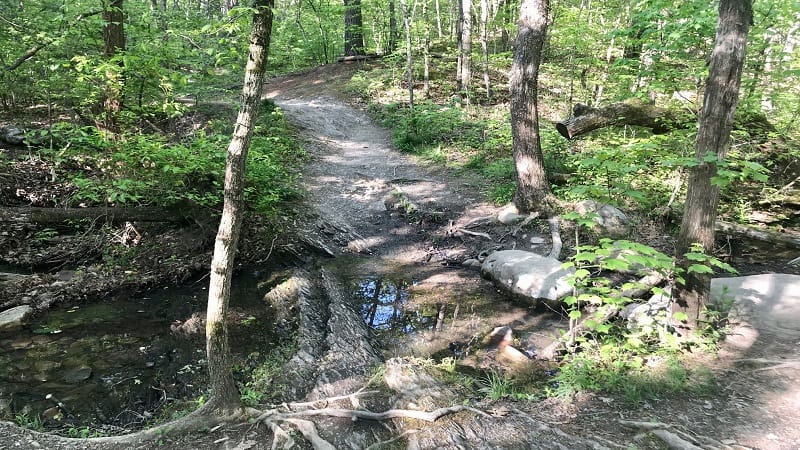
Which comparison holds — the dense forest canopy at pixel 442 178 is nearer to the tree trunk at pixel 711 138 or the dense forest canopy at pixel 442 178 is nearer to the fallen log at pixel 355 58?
the tree trunk at pixel 711 138

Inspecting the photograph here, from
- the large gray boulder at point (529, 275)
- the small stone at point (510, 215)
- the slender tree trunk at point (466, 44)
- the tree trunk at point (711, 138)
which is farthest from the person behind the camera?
the slender tree trunk at point (466, 44)

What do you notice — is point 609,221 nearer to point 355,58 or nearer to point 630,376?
point 630,376

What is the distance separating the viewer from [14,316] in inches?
251

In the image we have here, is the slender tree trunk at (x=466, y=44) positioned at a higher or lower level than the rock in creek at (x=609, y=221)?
higher

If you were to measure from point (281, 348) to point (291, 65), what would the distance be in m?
22.7

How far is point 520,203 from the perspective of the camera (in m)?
9.33

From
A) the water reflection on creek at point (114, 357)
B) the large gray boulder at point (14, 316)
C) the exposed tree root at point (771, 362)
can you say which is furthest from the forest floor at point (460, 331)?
the large gray boulder at point (14, 316)

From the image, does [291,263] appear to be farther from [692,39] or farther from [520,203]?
[692,39]

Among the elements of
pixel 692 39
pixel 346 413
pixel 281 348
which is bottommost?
pixel 281 348

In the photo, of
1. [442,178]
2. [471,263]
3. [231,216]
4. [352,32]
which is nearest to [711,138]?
[471,263]

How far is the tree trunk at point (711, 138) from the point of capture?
15.6ft

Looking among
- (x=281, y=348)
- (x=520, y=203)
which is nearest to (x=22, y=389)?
(x=281, y=348)

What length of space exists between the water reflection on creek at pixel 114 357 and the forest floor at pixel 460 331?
0.88 meters

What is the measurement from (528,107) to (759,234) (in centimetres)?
475
